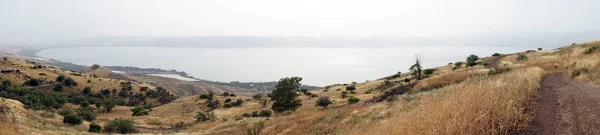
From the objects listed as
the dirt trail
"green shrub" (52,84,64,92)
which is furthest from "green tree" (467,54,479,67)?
"green shrub" (52,84,64,92)

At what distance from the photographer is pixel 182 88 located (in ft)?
537

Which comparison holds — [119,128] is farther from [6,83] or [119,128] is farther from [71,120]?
[6,83]

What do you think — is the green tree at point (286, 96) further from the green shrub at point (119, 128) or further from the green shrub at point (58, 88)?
the green shrub at point (58, 88)

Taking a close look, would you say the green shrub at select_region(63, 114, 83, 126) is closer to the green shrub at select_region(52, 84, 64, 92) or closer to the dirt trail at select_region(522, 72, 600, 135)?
the dirt trail at select_region(522, 72, 600, 135)

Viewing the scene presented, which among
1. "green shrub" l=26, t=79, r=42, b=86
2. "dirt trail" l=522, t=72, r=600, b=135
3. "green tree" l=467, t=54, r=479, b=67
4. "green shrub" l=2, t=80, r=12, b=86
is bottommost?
"green shrub" l=26, t=79, r=42, b=86

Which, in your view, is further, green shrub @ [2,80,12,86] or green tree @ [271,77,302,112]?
green shrub @ [2,80,12,86]

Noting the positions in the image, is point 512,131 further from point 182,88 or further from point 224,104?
point 182,88

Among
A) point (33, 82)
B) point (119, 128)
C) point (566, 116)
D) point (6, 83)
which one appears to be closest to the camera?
point (566, 116)

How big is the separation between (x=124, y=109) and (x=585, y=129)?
66.0 meters

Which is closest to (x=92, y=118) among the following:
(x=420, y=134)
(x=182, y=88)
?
(x=420, y=134)

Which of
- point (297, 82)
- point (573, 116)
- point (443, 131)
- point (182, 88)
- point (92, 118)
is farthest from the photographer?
point (182, 88)

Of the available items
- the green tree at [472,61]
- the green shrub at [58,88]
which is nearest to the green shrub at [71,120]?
the green shrub at [58,88]

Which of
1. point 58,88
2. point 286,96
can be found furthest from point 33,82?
point 286,96

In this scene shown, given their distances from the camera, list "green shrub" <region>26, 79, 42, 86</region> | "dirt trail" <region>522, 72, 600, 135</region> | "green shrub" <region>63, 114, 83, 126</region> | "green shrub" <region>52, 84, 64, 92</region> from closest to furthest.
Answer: "dirt trail" <region>522, 72, 600, 135</region>
"green shrub" <region>63, 114, 83, 126</region>
"green shrub" <region>26, 79, 42, 86</region>
"green shrub" <region>52, 84, 64, 92</region>
